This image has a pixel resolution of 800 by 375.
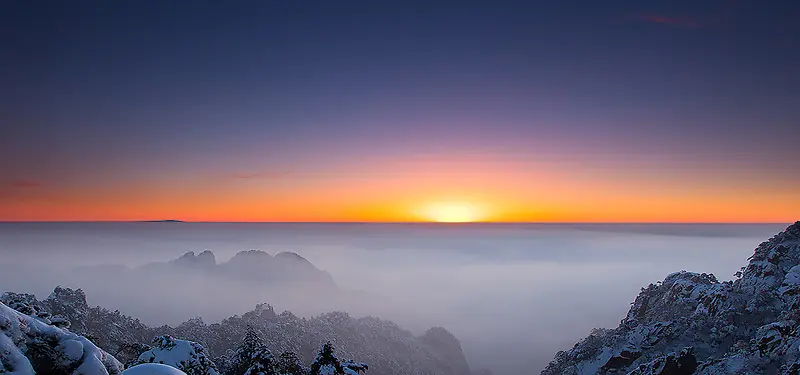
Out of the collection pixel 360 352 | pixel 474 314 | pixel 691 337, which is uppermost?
pixel 691 337

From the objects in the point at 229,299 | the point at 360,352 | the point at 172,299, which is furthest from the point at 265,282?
the point at 360,352

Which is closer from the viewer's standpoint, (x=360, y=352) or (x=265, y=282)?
(x=360, y=352)

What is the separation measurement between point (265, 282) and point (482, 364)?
109 metres

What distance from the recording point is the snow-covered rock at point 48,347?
38.7 feet

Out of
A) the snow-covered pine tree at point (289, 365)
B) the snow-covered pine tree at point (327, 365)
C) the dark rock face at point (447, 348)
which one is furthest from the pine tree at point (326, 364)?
the dark rock face at point (447, 348)

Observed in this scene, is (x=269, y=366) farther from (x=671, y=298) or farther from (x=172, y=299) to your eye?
(x=172, y=299)

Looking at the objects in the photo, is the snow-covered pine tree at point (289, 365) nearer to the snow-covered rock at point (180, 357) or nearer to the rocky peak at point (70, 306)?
the snow-covered rock at point (180, 357)

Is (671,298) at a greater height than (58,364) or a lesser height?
lesser

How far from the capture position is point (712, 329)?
104ft

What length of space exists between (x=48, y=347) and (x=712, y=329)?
36949mm

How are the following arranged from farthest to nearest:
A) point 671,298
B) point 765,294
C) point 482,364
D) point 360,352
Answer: point 482,364 < point 360,352 < point 671,298 < point 765,294

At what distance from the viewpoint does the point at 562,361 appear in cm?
3888

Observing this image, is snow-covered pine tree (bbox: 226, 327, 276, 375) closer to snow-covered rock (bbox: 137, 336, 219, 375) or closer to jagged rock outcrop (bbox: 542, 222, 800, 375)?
snow-covered rock (bbox: 137, 336, 219, 375)

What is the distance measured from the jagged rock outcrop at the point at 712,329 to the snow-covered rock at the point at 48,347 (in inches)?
1157
